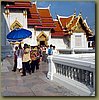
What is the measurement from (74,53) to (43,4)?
2.08 ft

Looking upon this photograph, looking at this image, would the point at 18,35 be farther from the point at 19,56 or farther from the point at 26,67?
the point at 26,67

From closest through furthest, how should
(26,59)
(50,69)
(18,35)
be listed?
1. (18,35)
2. (26,59)
3. (50,69)

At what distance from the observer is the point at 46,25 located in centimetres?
300

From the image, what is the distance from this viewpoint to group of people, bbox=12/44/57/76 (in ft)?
9.37

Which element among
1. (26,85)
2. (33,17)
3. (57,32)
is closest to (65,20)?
(57,32)

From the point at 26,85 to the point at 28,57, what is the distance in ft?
0.97

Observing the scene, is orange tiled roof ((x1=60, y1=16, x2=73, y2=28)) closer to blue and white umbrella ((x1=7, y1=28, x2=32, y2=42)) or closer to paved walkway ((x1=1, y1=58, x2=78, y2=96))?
blue and white umbrella ((x1=7, y1=28, x2=32, y2=42))

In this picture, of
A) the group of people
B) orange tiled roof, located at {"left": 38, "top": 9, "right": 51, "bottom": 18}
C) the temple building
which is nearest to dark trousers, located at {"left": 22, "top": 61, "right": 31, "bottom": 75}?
the group of people

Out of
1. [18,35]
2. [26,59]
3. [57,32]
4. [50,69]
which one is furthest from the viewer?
[50,69]

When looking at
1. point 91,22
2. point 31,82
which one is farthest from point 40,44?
point 91,22

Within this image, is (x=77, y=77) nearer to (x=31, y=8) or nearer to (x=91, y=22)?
(x=91, y=22)

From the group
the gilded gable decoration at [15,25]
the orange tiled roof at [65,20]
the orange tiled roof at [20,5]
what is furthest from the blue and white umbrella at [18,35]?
the orange tiled roof at [65,20]

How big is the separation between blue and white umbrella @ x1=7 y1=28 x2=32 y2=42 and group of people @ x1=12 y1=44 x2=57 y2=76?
0.10 m

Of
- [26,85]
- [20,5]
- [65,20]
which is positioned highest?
[20,5]
